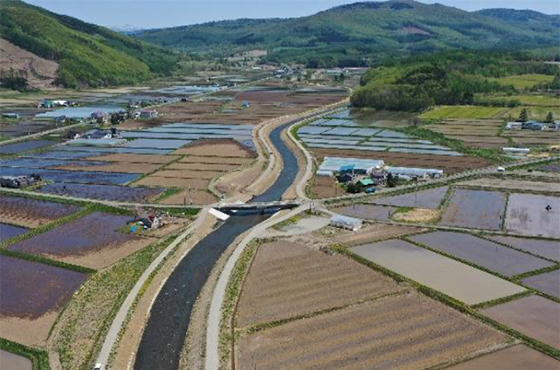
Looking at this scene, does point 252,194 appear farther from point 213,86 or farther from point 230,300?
point 213,86

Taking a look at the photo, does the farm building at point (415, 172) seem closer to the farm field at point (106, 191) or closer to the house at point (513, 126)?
the farm field at point (106, 191)

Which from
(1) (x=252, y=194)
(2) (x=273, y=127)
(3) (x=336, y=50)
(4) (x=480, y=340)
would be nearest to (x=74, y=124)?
(2) (x=273, y=127)

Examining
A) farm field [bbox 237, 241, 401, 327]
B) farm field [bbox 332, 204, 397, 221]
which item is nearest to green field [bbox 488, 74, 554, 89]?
farm field [bbox 332, 204, 397, 221]

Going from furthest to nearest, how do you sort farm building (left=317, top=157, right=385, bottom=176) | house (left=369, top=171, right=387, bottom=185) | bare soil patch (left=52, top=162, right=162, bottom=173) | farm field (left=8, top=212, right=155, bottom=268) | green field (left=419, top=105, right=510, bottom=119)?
green field (left=419, top=105, right=510, bottom=119)
bare soil patch (left=52, top=162, right=162, bottom=173)
farm building (left=317, top=157, right=385, bottom=176)
house (left=369, top=171, right=387, bottom=185)
farm field (left=8, top=212, right=155, bottom=268)

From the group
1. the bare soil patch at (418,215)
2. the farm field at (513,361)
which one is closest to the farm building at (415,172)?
the bare soil patch at (418,215)

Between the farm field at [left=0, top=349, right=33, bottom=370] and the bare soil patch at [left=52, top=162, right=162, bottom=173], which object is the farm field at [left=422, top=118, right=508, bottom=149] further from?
the farm field at [left=0, top=349, right=33, bottom=370]

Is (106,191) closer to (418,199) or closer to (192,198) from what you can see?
(192,198)
